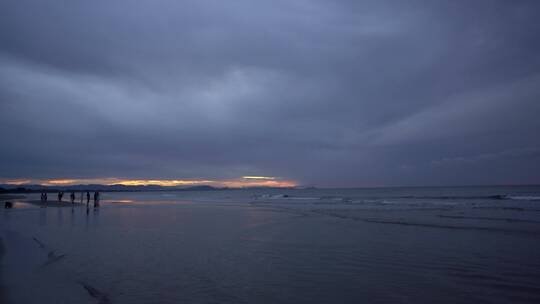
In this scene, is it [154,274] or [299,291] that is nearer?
[299,291]

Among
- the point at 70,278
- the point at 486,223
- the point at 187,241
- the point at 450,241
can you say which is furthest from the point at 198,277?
the point at 486,223

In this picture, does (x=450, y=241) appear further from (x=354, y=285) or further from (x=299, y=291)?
(x=299, y=291)

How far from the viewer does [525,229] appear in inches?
712

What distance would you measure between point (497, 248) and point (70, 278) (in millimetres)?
14430

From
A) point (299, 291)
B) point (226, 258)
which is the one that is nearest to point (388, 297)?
point (299, 291)

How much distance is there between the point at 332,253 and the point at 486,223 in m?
13.7

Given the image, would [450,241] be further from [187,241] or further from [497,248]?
[187,241]

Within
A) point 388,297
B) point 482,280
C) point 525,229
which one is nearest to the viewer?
point 388,297

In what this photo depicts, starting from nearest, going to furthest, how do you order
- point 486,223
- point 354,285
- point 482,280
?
point 354,285, point 482,280, point 486,223

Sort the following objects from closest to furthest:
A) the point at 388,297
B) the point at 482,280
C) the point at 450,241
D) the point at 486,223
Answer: the point at 388,297 → the point at 482,280 → the point at 450,241 → the point at 486,223

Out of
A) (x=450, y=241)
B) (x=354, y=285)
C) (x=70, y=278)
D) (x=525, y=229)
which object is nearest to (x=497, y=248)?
(x=450, y=241)

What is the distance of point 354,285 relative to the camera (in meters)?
8.59

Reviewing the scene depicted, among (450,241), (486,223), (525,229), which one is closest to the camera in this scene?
(450,241)

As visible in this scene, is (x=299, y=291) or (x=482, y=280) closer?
(x=299, y=291)
